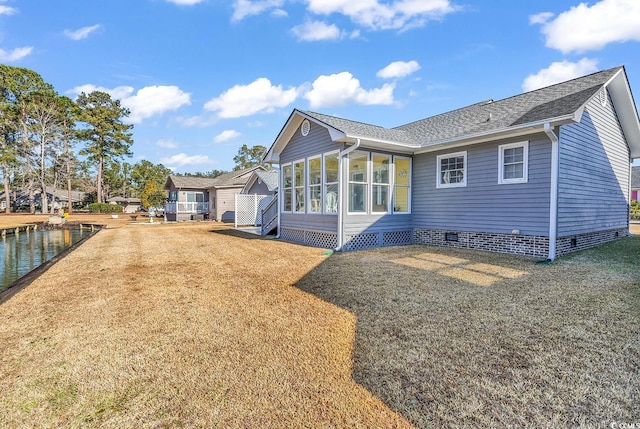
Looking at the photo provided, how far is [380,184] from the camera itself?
998 cm

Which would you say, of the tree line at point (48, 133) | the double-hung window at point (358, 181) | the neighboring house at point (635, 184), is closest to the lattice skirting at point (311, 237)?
the double-hung window at point (358, 181)

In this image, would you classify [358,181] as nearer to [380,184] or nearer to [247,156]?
[380,184]

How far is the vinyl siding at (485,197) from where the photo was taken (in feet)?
25.0

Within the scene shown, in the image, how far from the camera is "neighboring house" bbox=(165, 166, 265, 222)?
25.0 m

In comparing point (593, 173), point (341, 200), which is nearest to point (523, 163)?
point (593, 173)

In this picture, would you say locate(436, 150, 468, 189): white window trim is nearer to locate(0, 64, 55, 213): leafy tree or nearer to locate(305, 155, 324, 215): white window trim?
locate(305, 155, 324, 215): white window trim

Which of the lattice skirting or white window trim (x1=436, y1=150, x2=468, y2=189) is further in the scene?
the lattice skirting

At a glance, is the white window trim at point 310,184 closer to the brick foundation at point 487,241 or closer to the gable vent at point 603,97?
the brick foundation at point 487,241

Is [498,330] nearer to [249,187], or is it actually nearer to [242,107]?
[249,187]

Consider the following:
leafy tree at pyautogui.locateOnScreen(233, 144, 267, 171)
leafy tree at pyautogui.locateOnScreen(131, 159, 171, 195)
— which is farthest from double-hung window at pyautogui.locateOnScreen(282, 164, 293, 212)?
leafy tree at pyautogui.locateOnScreen(233, 144, 267, 171)

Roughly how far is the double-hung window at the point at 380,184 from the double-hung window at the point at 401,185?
32 centimetres

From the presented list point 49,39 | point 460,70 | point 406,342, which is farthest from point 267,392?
point 49,39

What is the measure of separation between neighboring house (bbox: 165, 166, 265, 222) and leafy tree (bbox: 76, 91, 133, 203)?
50.0 feet

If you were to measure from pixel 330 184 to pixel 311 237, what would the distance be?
209 centimetres
